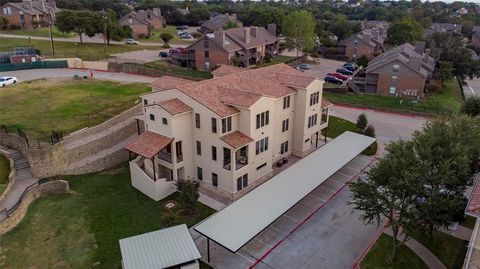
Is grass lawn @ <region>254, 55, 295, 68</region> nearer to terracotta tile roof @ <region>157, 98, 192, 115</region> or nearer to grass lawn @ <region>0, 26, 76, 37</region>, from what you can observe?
grass lawn @ <region>0, 26, 76, 37</region>

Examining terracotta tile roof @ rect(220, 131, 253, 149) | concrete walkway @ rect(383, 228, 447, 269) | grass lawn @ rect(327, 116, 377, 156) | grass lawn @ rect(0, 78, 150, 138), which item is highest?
terracotta tile roof @ rect(220, 131, 253, 149)

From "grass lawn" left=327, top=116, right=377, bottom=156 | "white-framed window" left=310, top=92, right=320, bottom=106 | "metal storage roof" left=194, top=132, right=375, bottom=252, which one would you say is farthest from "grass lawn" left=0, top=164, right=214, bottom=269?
"grass lawn" left=327, top=116, right=377, bottom=156

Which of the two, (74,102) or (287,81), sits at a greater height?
(287,81)

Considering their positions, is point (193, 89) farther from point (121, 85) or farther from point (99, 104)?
point (121, 85)

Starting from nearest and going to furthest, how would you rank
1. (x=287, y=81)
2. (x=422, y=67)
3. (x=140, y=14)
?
(x=287, y=81) → (x=422, y=67) → (x=140, y=14)

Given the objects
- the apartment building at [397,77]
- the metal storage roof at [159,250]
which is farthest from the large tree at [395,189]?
the apartment building at [397,77]

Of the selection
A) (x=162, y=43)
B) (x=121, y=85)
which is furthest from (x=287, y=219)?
(x=162, y=43)
